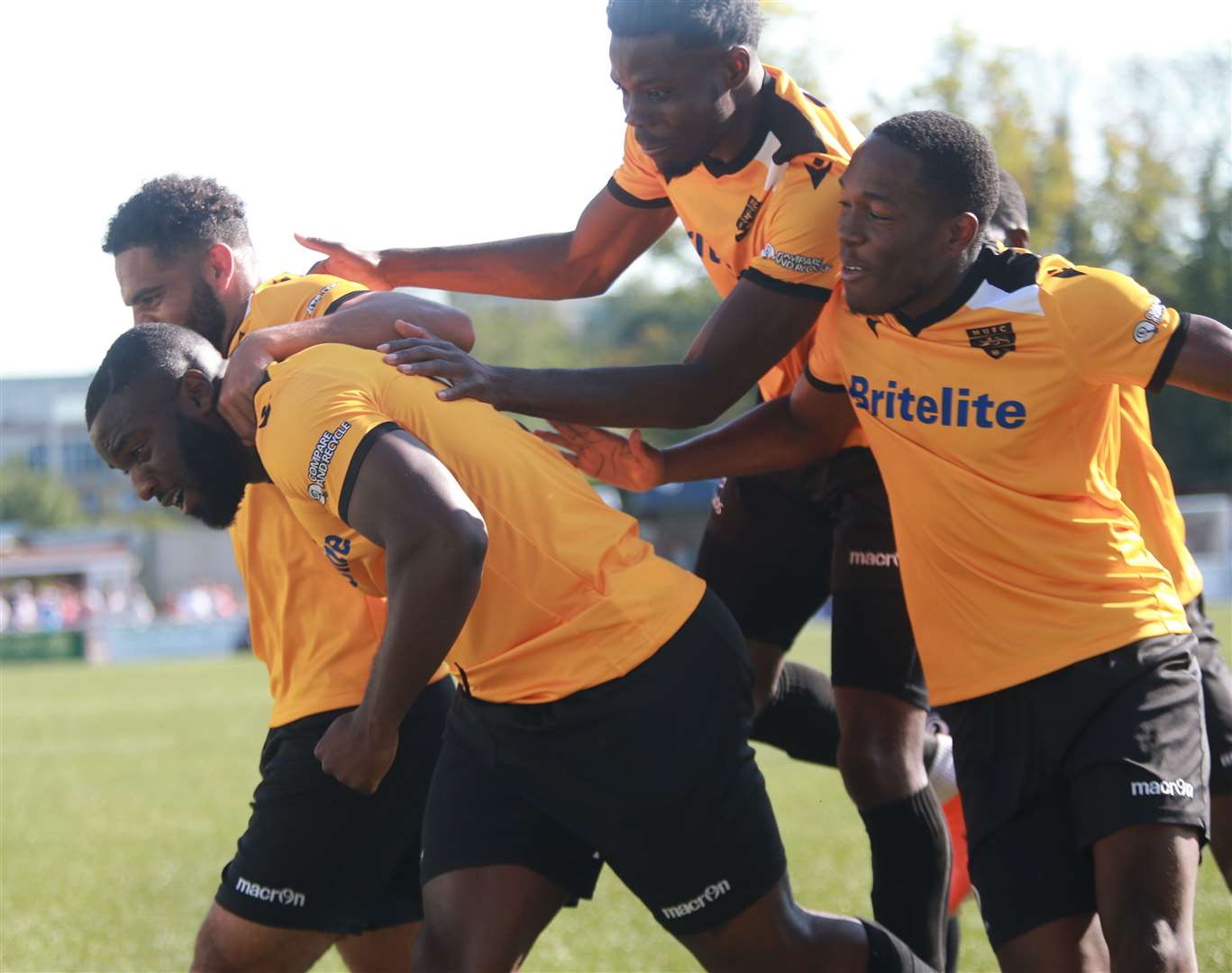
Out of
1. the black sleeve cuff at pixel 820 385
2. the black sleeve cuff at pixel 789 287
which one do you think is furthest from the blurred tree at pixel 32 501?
the black sleeve cuff at pixel 789 287

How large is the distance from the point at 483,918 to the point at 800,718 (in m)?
1.90

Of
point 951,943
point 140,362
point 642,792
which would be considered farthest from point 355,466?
point 951,943

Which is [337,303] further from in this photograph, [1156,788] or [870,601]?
[1156,788]

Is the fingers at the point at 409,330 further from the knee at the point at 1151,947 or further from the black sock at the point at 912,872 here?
the knee at the point at 1151,947

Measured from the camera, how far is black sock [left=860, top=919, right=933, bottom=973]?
139 inches

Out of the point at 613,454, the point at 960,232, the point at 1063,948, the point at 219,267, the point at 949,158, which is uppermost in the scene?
the point at 949,158

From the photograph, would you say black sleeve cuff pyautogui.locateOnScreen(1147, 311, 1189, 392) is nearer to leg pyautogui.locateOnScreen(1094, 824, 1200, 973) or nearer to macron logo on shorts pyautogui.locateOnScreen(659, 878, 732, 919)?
leg pyautogui.locateOnScreen(1094, 824, 1200, 973)

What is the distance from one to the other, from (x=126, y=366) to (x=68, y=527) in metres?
75.2

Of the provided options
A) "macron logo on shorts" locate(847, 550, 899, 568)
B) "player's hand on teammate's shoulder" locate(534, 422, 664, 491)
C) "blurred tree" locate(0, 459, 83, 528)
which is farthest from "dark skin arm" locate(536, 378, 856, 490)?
"blurred tree" locate(0, 459, 83, 528)

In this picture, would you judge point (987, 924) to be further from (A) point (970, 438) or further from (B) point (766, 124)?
(B) point (766, 124)

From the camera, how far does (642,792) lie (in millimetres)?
3367

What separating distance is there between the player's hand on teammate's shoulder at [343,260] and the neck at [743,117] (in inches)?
50.7

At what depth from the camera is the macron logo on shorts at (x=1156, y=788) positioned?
11.0ft

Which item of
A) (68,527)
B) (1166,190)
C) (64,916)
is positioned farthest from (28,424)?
(64,916)
